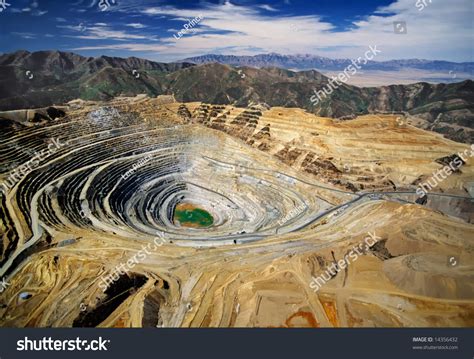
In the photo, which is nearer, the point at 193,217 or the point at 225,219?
the point at 225,219

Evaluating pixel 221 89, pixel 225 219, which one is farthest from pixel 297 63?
pixel 225 219

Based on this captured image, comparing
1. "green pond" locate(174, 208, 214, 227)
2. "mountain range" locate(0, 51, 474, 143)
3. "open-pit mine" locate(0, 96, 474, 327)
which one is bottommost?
"green pond" locate(174, 208, 214, 227)

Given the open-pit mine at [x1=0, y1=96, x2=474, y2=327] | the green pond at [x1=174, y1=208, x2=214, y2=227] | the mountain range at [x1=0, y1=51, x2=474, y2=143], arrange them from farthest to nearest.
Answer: the mountain range at [x1=0, y1=51, x2=474, y2=143]
the green pond at [x1=174, y1=208, x2=214, y2=227]
the open-pit mine at [x1=0, y1=96, x2=474, y2=327]

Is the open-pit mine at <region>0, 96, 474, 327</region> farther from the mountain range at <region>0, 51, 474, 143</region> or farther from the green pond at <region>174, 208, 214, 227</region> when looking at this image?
the mountain range at <region>0, 51, 474, 143</region>

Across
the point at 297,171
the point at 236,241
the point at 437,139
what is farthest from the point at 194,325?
the point at 437,139

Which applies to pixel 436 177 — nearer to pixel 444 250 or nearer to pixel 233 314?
pixel 444 250

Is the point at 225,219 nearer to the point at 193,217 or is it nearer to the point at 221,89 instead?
the point at 193,217

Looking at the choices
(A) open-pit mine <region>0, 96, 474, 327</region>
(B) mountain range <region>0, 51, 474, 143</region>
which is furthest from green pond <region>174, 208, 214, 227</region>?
(B) mountain range <region>0, 51, 474, 143</region>
